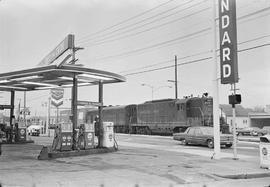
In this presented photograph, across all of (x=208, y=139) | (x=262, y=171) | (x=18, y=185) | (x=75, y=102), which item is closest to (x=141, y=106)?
(x=208, y=139)

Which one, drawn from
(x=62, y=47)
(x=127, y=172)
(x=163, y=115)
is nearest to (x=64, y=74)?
(x=62, y=47)

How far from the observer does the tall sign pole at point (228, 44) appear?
16016 millimetres

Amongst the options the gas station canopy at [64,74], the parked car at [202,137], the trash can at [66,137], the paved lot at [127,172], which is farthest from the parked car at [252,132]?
the trash can at [66,137]

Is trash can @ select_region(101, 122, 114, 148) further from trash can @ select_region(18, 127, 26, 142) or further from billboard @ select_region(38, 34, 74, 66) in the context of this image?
trash can @ select_region(18, 127, 26, 142)

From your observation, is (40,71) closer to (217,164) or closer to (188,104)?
(217,164)

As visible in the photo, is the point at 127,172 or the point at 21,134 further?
the point at 21,134

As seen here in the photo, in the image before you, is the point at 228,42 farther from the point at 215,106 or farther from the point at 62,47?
the point at 62,47

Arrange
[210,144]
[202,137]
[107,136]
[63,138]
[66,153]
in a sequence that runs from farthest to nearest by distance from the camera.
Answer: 1. [202,137]
2. [210,144]
3. [107,136]
4. [63,138]
5. [66,153]

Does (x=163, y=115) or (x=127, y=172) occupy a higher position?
(x=163, y=115)

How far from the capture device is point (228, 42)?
53.3 feet

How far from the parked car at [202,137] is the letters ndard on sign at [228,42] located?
8008 millimetres

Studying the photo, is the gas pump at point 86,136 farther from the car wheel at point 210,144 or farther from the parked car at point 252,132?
the parked car at point 252,132

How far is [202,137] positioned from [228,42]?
380 inches

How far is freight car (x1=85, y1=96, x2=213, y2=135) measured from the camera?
1326 inches
